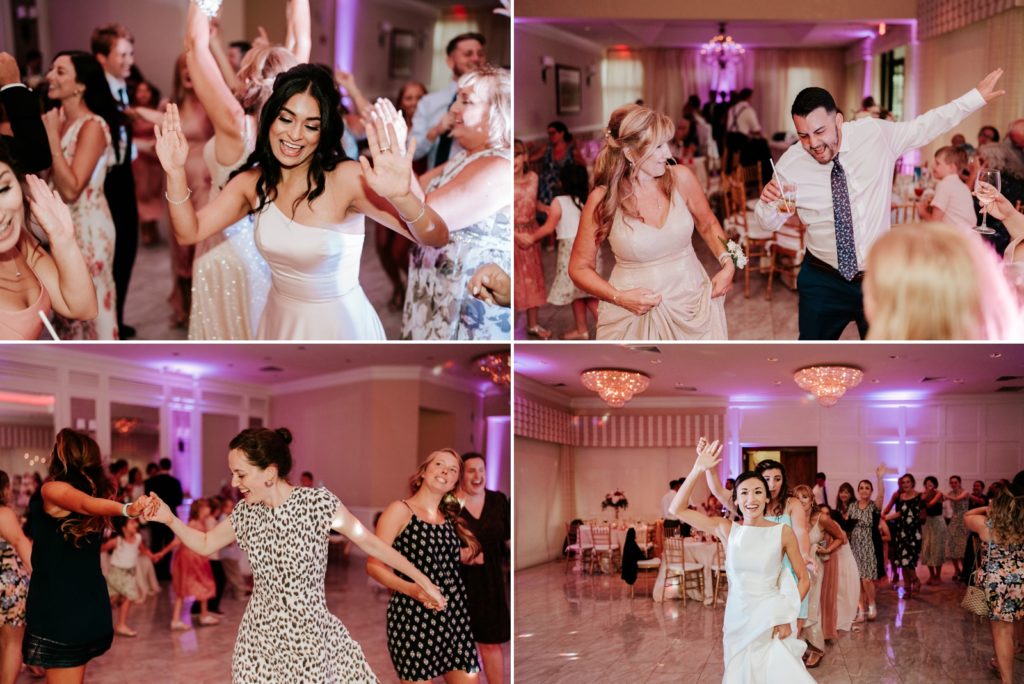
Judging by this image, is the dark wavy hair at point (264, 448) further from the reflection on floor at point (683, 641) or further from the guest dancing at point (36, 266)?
the guest dancing at point (36, 266)

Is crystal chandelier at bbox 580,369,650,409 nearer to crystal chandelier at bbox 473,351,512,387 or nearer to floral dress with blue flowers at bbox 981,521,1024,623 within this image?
crystal chandelier at bbox 473,351,512,387

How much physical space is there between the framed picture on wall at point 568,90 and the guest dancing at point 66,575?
7.49 feet

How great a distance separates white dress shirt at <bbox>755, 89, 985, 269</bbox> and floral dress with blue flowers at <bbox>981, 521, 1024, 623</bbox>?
A: 1324mm

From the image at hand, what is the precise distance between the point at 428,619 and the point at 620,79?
2.29 meters

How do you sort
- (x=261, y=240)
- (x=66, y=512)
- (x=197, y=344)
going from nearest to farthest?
(x=66, y=512)
(x=261, y=240)
(x=197, y=344)

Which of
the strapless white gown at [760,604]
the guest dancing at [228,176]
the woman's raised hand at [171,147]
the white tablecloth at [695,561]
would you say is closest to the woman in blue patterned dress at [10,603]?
the guest dancing at [228,176]

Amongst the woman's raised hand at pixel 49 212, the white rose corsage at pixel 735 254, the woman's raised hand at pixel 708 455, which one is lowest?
the woman's raised hand at pixel 708 455

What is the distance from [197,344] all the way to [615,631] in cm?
213

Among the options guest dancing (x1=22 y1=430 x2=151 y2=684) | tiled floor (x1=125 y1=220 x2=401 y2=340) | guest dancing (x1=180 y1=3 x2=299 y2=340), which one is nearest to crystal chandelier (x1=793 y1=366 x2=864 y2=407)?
tiled floor (x1=125 y1=220 x2=401 y2=340)

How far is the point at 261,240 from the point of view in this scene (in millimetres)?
4133

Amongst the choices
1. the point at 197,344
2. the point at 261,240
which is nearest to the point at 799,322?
the point at 261,240

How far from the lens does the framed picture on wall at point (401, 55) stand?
4523 mm

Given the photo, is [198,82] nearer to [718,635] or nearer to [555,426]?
[555,426]

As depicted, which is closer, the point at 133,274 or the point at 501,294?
the point at 501,294
